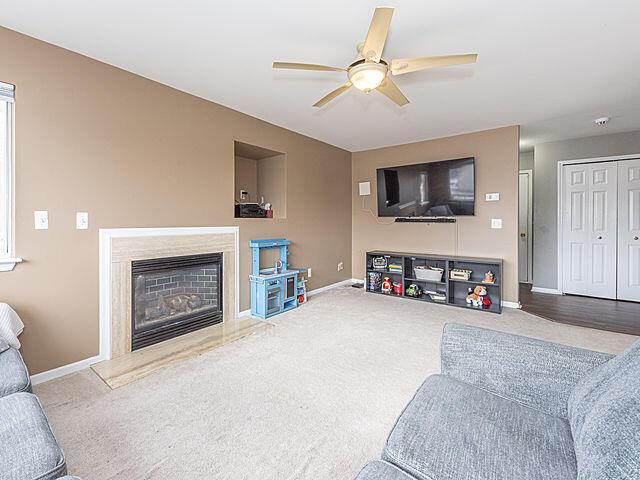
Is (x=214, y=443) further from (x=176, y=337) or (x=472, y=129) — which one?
(x=472, y=129)

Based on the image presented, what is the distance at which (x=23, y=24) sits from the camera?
6.61 ft

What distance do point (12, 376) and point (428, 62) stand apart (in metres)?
2.81

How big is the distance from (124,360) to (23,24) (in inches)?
97.3

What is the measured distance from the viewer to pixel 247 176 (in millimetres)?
4457

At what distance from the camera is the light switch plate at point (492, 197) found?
4234 millimetres

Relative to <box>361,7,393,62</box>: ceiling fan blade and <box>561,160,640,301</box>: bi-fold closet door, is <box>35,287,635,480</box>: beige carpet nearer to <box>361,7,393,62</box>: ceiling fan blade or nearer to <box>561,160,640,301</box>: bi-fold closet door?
<box>561,160,640,301</box>: bi-fold closet door

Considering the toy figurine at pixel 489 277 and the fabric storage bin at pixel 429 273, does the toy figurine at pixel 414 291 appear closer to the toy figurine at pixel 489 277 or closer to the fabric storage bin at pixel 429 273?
the fabric storage bin at pixel 429 273

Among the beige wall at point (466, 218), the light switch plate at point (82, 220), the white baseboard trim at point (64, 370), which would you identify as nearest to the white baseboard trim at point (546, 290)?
the beige wall at point (466, 218)

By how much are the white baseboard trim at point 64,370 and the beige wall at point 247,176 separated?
245 cm

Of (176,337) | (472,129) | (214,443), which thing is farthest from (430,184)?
(214,443)

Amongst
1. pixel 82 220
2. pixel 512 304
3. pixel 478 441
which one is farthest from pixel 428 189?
pixel 82 220

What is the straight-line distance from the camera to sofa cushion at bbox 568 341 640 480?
0.64 meters

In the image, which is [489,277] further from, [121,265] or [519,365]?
[121,265]

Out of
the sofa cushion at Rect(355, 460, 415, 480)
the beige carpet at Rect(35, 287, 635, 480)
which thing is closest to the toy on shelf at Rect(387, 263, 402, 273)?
the beige carpet at Rect(35, 287, 635, 480)
